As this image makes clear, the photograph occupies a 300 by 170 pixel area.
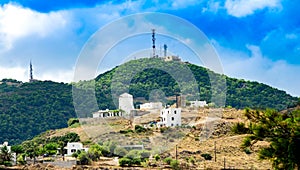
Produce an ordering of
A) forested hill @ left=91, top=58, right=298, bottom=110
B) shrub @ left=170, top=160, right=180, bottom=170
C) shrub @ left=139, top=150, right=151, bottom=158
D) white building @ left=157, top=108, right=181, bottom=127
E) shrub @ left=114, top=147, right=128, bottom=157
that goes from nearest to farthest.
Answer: shrub @ left=170, top=160, right=180, bottom=170
shrub @ left=139, top=150, right=151, bottom=158
shrub @ left=114, top=147, right=128, bottom=157
white building @ left=157, top=108, right=181, bottom=127
forested hill @ left=91, top=58, right=298, bottom=110

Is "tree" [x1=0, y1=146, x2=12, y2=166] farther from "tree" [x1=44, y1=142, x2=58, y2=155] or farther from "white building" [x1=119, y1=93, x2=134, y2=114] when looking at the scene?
"white building" [x1=119, y1=93, x2=134, y2=114]

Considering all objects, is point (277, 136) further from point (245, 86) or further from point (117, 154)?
point (245, 86)

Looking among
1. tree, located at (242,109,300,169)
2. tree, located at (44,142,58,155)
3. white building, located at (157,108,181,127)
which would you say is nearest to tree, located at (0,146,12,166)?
tree, located at (44,142,58,155)

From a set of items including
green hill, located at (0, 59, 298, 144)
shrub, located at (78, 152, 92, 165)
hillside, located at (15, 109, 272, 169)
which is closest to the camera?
hillside, located at (15, 109, 272, 169)

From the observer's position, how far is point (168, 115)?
43.5 metres

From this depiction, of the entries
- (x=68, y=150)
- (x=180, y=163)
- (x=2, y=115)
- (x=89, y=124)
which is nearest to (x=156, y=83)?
(x=2, y=115)

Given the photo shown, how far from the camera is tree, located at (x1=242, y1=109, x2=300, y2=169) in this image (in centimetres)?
1333

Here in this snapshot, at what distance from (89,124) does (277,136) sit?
3193 centimetres

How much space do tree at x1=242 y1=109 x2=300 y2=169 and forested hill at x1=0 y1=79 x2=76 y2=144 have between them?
46.6 metres

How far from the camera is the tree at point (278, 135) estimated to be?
13328mm

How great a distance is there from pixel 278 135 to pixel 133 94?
49646mm

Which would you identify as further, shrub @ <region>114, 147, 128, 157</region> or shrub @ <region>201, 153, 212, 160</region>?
shrub @ <region>114, 147, 128, 157</region>

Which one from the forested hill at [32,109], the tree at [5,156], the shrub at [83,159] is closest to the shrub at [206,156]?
the shrub at [83,159]

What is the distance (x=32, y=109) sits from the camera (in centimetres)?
6412
